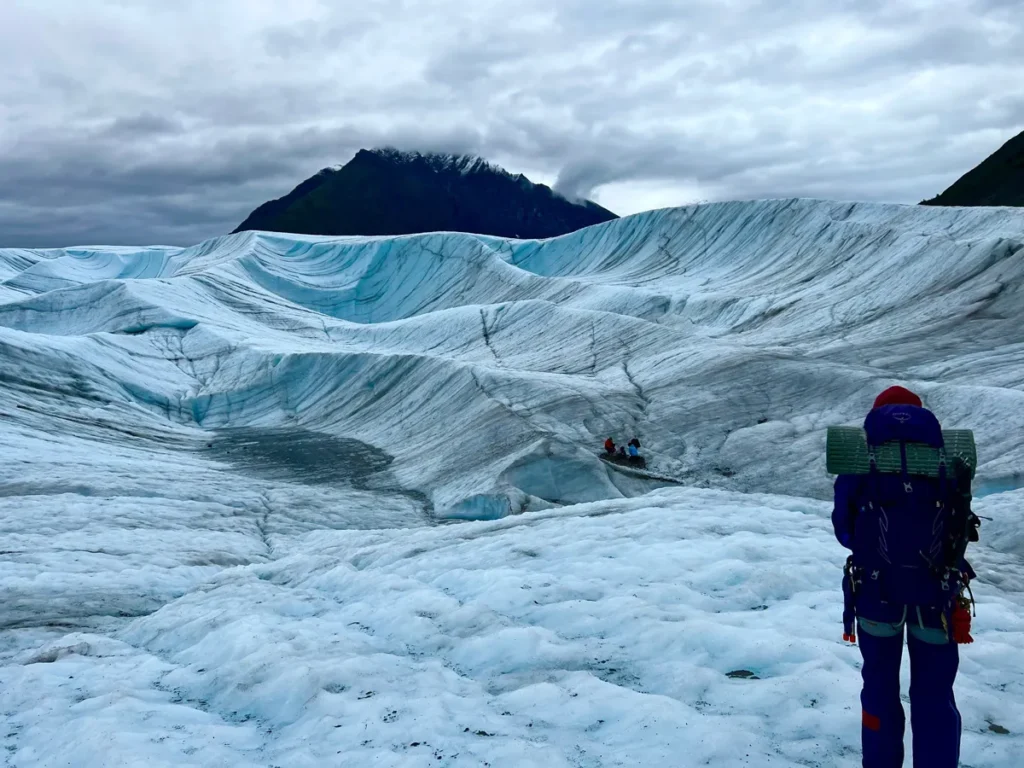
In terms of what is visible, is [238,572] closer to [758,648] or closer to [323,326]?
[758,648]

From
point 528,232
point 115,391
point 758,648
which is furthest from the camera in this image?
point 528,232

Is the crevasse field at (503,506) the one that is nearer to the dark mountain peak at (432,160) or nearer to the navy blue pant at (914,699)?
the navy blue pant at (914,699)

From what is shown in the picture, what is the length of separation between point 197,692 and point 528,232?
136758 millimetres

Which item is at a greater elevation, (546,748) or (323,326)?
(323,326)

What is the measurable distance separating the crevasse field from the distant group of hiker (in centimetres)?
62

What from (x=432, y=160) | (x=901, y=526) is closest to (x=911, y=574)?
(x=901, y=526)

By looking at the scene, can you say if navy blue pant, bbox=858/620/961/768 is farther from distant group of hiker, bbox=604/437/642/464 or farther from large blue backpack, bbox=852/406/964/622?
distant group of hiker, bbox=604/437/642/464

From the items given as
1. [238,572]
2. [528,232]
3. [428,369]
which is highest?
[528,232]

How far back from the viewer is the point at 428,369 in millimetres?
26953

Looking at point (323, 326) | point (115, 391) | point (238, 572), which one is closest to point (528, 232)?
point (323, 326)

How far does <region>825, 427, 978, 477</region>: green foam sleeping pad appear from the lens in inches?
147

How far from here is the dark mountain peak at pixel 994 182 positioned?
2645 inches

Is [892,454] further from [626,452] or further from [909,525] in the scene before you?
[626,452]

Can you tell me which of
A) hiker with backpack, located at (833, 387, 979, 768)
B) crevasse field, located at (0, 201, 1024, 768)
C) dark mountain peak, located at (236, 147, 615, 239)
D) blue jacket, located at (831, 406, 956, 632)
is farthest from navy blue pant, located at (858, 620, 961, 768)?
dark mountain peak, located at (236, 147, 615, 239)
